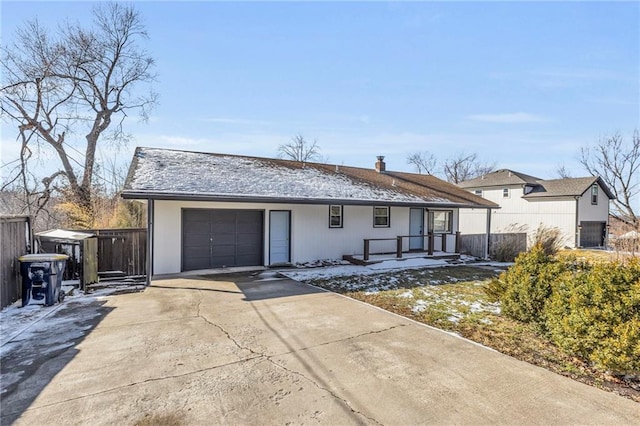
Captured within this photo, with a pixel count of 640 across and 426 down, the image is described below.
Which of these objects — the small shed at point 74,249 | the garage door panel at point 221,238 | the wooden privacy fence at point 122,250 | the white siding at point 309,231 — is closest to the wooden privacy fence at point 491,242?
the white siding at point 309,231

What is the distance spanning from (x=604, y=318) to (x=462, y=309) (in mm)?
2885

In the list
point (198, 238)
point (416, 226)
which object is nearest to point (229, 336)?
point (198, 238)

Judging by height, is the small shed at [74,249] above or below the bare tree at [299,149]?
below

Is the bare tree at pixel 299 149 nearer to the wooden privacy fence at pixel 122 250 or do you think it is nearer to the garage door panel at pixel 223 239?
the garage door panel at pixel 223 239

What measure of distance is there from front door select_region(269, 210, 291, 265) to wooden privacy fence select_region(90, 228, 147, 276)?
428 cm

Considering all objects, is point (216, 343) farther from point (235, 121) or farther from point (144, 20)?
point (144, 20)

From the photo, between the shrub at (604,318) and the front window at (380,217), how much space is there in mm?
9628

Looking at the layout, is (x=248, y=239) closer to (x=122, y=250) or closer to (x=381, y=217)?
(x=122, y=250)

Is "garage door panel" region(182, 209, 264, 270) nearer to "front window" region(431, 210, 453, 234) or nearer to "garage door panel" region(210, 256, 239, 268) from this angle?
"garage door panel" region(210, 256, 239, 268)

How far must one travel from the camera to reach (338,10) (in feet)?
30.6

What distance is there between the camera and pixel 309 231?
12891mm

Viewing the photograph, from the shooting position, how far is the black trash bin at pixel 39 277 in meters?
6.66

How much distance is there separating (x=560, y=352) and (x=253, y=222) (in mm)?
9493

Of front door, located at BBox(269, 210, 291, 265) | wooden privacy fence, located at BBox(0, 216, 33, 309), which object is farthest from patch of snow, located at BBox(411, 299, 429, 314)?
wooden privacy fence, located at BBox(0, 216, 33, 309)
